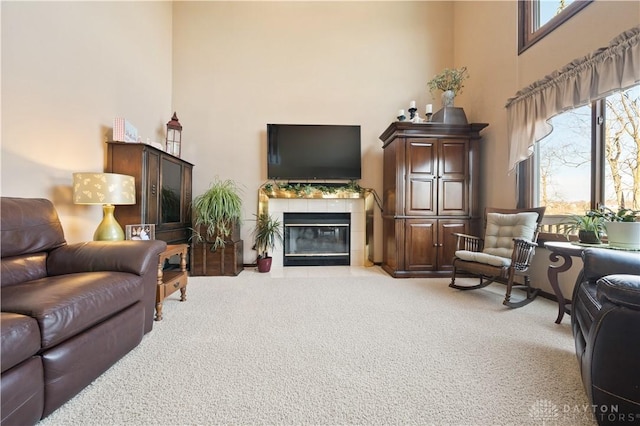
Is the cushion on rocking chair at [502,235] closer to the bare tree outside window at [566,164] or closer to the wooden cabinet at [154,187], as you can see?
the bare tree outside window at [566,164]

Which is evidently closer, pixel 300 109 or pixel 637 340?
pixel 637 340

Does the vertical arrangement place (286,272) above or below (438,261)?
below

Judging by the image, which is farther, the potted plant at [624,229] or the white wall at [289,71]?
the white wall at [289,71]

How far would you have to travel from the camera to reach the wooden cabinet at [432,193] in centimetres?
339

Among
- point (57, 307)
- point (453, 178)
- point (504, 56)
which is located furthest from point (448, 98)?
point (57, 307)

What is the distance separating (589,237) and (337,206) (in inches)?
111

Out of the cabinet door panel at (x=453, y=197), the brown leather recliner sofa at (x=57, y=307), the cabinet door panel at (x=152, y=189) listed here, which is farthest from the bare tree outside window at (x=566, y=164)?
the cabinet door panel at (x=152, y=189)

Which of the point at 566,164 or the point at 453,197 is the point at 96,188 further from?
the point at 566,164

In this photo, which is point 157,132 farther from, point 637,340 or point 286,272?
point 637,340

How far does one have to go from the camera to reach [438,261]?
11.2 ft

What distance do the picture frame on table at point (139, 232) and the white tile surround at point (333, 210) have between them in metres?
1.85

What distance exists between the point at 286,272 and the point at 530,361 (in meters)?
2.79

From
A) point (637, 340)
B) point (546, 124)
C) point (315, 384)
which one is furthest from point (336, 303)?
point (546, 124)

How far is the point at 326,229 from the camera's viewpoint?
4.25 metres
